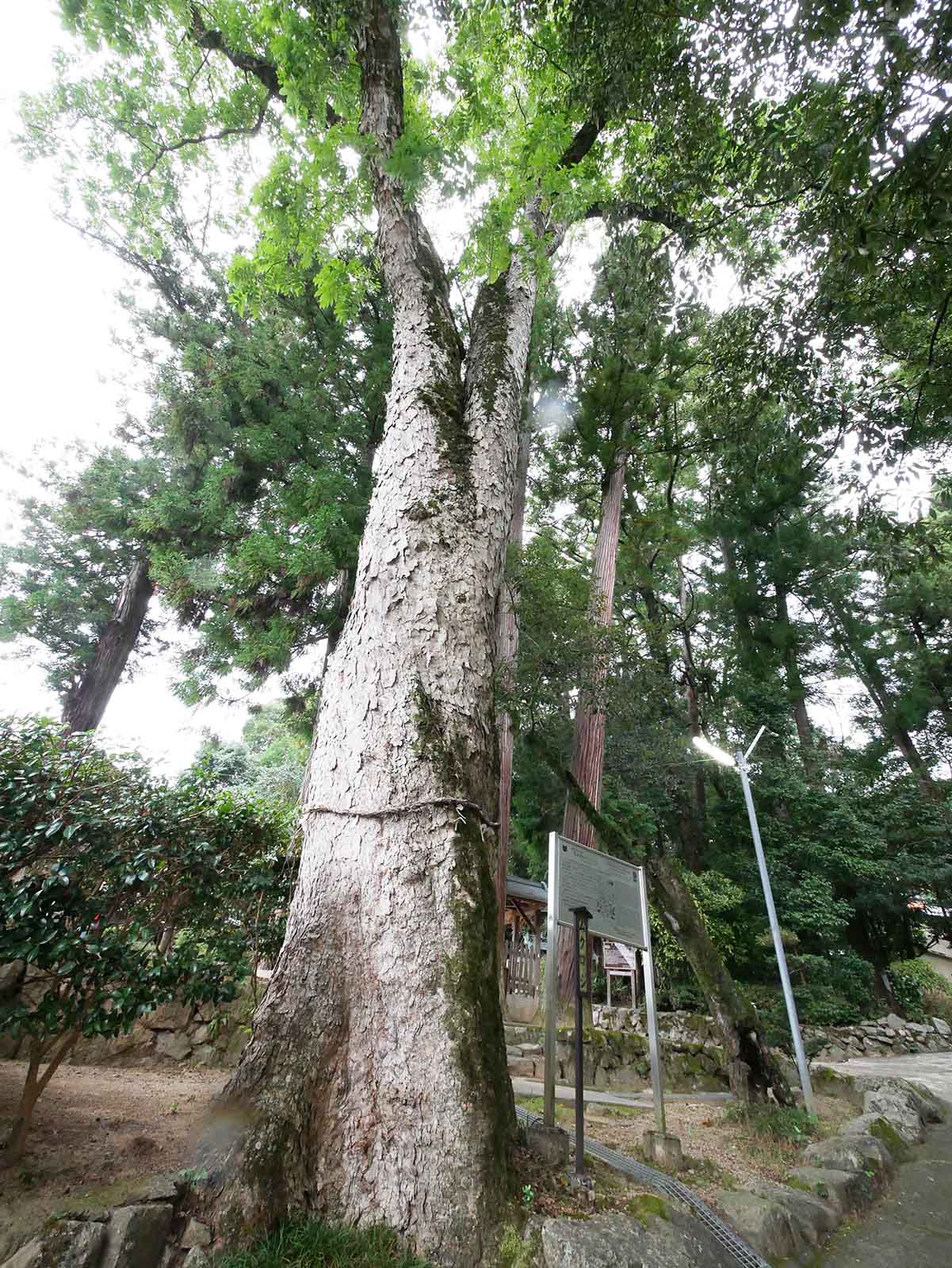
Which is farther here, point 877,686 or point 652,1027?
point 877,686

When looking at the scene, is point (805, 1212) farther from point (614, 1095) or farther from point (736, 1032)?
point (614, 1095)

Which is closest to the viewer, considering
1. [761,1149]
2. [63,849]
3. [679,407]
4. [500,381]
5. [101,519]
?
[63,849]

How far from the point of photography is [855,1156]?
3.61m

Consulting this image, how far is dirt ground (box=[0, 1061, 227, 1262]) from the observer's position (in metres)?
1.67

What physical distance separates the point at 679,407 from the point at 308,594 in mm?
7463

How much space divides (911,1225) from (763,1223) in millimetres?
1407

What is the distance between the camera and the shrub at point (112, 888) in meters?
2.21

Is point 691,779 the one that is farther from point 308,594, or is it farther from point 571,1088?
point 308,594

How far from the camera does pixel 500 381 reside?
3281 millimetres

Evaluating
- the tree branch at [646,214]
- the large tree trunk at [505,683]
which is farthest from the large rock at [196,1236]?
the tree branch at [646,214]

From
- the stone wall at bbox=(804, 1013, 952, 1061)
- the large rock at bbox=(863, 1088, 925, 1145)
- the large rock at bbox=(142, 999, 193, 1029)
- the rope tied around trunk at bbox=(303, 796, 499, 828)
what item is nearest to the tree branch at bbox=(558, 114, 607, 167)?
the rope tied around trunk at bbox=(303, 796, 499, 828)

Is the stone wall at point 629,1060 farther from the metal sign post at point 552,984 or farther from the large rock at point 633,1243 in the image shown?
the large rock at point 633,1243

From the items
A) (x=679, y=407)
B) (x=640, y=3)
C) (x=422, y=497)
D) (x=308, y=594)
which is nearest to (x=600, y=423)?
(x=679, y=407)

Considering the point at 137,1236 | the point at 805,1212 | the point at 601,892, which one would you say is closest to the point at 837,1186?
the point at 805,1212
